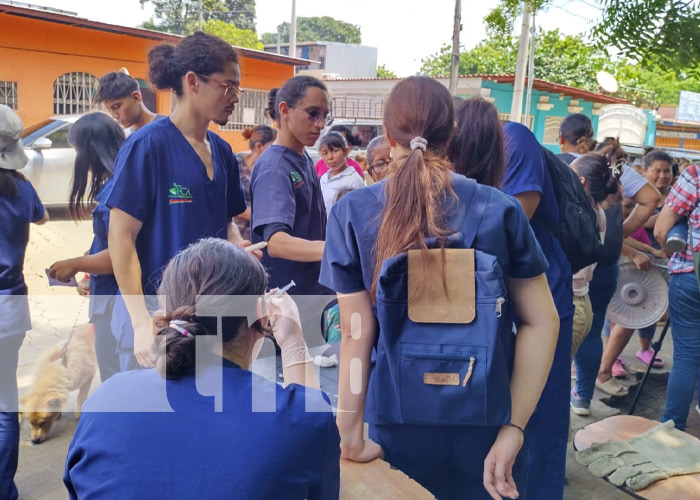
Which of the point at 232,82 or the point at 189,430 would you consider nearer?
the point at 189,430

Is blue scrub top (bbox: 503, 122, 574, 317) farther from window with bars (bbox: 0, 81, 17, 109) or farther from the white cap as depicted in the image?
window with bars (bbox: 0, 81, 17, 109)

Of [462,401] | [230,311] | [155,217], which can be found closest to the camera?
[230,311]

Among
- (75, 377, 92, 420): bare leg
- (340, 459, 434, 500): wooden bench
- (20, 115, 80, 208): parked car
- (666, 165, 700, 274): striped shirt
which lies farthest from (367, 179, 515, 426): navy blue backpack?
(20, 115, 80, 208): parked car

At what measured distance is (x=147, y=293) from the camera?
2334 millimetres

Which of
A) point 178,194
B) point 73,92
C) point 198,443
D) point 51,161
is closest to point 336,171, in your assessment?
point 178,194

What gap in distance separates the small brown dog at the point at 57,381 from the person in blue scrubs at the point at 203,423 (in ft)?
7.68

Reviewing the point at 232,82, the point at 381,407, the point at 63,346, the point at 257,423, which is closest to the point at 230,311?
the point at 257,423

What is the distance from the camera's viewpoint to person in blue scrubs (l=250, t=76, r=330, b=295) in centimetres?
250

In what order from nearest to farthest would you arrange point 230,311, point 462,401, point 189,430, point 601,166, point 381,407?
point 189,430 → point 230,311 → point 462,401 → point 381,407 → point 601,166

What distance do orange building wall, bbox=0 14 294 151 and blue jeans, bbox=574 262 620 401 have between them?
1143 cm

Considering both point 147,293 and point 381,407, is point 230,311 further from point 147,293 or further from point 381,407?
point 147,293

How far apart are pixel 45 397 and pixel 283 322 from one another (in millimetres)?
2356

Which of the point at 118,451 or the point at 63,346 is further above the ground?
the point at 118,451

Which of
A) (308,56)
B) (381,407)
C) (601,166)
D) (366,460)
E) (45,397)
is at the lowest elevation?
(45,397)
